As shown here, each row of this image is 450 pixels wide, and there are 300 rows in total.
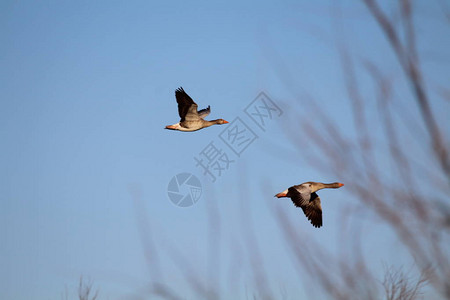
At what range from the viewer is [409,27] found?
303 centimetres

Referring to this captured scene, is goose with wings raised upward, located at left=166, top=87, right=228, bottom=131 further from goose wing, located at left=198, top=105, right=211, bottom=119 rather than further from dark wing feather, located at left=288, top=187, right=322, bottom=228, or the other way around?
dark wing feather, located at left=288, top=187, right=322, bottom=228

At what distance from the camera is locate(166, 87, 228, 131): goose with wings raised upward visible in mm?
17062

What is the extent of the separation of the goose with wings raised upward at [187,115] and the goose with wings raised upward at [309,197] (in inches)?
150

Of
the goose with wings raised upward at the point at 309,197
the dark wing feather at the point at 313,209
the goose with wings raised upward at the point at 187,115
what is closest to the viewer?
the goose with wings raised upward at the point at 309,197

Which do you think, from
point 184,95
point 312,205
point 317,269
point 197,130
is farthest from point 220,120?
point 317,269

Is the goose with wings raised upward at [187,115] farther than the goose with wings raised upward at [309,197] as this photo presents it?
Yes

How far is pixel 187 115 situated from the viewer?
695 inches

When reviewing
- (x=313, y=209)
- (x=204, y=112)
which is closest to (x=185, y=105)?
(x=204, y=112)

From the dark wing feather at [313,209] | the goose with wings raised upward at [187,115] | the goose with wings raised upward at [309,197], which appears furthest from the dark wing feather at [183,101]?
the dark wing feather at [313,209]

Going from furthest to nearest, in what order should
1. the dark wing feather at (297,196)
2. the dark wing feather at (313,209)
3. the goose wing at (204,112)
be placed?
the goose wing at (204,112)
the dark wing feather at (313,209)
the dark wing feather at (297,196)

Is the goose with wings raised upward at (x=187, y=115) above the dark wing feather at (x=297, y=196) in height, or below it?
above

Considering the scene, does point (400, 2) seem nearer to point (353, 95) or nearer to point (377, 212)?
point (353, 95)

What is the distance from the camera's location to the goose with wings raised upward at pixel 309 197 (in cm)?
1588

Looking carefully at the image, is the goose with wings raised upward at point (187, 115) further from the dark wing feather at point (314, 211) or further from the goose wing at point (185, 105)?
Answer: the dark wing feather at point (314, 211)
